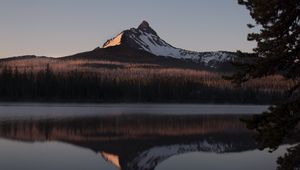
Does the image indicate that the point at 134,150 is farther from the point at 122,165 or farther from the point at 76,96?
the point at 76,96

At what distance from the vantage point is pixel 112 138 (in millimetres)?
38344

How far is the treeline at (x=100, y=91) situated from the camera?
5364 inches

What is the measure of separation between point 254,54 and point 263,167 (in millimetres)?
16083

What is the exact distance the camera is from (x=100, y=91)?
147m

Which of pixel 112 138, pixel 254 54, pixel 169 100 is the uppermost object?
pixel 254 54

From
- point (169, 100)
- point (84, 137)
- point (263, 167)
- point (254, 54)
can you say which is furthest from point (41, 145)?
point (169, 100)

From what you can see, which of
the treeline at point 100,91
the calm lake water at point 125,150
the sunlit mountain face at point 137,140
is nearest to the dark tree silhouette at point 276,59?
the calm lake water at point 125,150

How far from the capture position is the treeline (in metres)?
136

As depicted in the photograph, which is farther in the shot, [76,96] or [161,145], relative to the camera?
[76,96]

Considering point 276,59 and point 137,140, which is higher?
point 276,59

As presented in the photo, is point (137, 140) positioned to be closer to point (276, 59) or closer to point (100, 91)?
point (276, 59)

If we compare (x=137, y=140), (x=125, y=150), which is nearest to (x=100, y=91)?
(x=137, y=140)

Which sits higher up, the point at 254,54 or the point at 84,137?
the point at 254,54

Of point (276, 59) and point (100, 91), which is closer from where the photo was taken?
point (276, 59)
